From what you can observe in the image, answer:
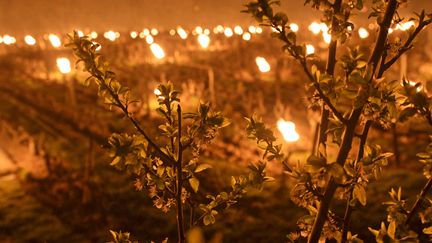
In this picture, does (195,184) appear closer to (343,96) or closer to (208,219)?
(208,219)

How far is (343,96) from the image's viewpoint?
6.69 feet

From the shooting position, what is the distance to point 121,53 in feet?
64.6

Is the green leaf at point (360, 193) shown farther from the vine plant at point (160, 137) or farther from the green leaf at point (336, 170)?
the vine plant at point (160, 137)

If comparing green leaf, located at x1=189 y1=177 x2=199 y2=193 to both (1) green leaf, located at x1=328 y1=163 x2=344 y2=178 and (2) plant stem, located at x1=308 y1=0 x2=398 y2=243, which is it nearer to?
(2) plant stem, located at x1=308 y1=0 x2=398 y2=243

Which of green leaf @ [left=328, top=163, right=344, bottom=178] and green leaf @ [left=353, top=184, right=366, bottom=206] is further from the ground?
green leaf @ [left=353, top=184, right=366, bottom=206]

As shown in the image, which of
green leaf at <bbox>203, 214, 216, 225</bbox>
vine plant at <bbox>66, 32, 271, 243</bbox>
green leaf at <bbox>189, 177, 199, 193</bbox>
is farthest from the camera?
green leaf at <bbox>203, 214, 216, 225</bbox>

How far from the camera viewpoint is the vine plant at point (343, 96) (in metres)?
1.89

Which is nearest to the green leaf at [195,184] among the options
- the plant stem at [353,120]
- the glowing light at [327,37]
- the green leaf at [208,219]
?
the green leaf at [208,219]

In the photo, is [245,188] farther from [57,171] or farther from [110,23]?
[110,23]

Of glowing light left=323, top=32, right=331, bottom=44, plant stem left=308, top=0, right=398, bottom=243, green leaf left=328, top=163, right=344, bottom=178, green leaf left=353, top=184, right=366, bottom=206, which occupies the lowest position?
green leaf left=328, top=163, right=344, bottom=178

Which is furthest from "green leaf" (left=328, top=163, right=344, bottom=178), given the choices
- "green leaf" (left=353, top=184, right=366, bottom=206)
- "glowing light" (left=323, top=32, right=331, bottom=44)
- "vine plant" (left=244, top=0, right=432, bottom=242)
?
"glowing light" (left=323, top=32, right=331, bottom=44)

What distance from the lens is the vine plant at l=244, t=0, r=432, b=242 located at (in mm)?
1892

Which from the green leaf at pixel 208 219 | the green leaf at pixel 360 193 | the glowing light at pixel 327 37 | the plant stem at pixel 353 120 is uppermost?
the glowing light at pixel 327 37

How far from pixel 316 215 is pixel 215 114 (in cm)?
84
